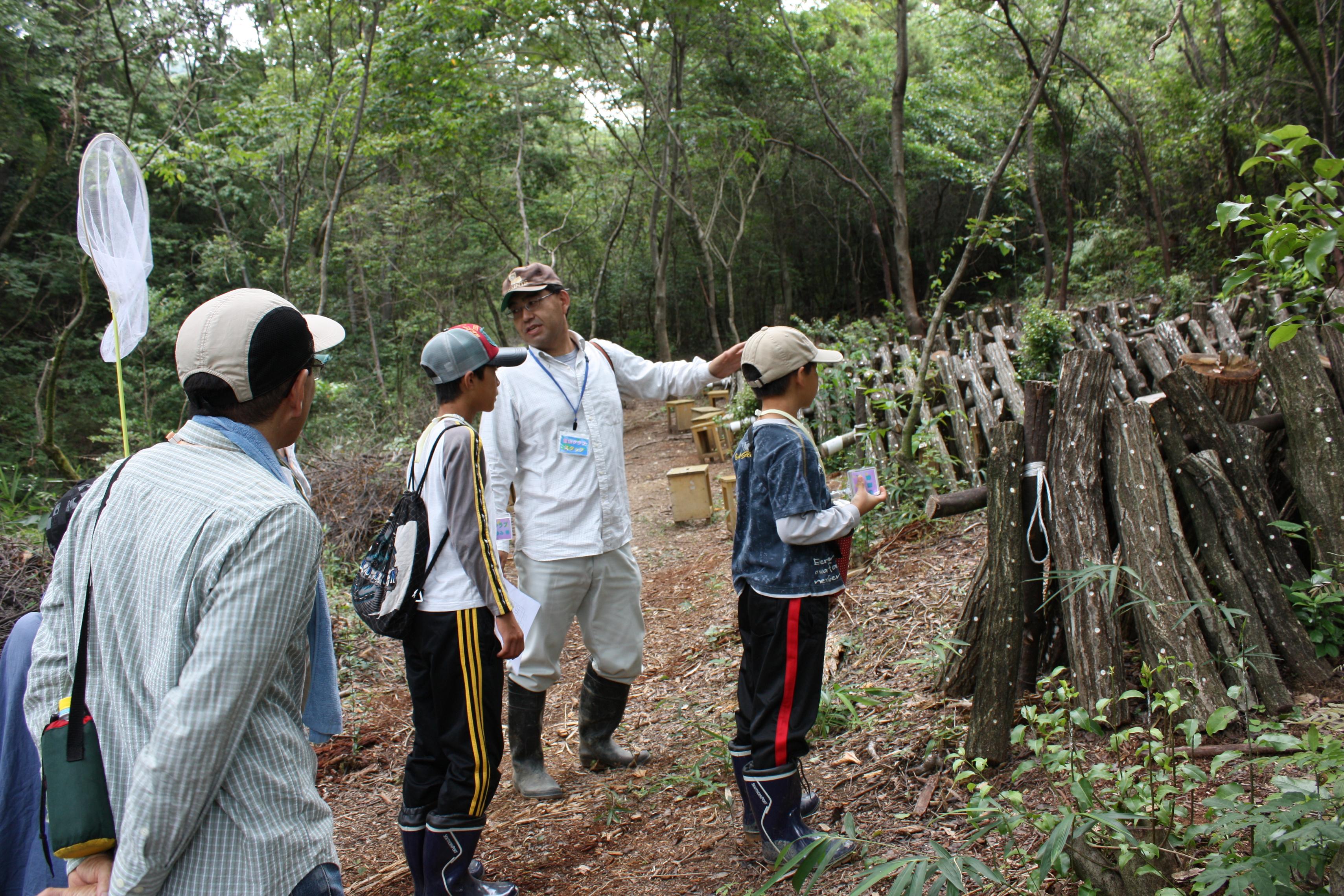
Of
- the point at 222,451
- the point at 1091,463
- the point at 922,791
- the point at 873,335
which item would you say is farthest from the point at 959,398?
the point at 873,335

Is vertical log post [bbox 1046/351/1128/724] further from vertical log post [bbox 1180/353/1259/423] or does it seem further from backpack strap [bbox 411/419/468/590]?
backpack strap [bbox 411/419/468/590]

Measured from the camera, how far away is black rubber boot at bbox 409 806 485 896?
237 cm

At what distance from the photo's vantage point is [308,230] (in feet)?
51.3

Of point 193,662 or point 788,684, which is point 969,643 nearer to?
point 788,684

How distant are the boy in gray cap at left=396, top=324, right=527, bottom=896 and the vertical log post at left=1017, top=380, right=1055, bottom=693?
1700 millimetres

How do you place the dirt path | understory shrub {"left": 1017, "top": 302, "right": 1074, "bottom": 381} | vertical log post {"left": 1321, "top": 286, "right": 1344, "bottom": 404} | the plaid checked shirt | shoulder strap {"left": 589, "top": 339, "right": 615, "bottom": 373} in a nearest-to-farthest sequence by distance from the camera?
the plaid checked shirt
the dirt path
vertical log post {"left": 1321, "top": 286, "right": 1344, "bottom": 404}
shoulder strap {"left": 589, "top": 339, "right": 615, "bottom": 373}
understory shrub {"left": 1017, "top": 302, "right": 1074, "bottom": 381}

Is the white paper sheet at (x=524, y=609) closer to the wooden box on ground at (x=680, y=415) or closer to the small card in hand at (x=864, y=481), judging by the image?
the small card in hand at (x=864, y=481)

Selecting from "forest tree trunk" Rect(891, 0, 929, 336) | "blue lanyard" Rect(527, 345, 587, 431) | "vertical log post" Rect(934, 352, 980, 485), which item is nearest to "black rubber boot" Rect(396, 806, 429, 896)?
"blue lanyard" Rect(527, 345, 587, 431)

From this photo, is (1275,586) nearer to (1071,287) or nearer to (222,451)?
(222,451)

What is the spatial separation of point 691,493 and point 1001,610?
16.1ft

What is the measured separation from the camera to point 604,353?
3391 mm

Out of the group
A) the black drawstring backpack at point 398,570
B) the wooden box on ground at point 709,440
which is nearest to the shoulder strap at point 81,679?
the black drawstring backpack at point 398,570

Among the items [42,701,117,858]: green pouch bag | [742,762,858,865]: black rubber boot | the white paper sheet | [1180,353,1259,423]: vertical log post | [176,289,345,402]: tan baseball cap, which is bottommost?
[742,762,858,865]: black rubber boot

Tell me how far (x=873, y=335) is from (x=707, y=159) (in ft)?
22.6
